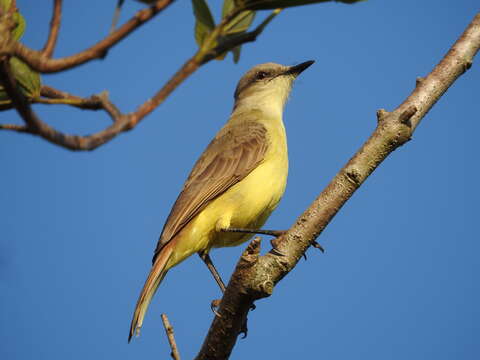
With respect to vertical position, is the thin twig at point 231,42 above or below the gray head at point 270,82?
below

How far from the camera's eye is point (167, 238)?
19.2 ft

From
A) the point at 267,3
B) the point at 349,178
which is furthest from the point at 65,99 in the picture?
the point at 349,178

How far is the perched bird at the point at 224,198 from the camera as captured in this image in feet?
19.4

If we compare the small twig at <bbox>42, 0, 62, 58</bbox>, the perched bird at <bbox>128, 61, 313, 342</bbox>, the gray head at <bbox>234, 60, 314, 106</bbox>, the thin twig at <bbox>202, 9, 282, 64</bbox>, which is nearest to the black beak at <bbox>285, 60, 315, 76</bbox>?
the gray head at <bbox>234, 60, 314, 106</bbox>

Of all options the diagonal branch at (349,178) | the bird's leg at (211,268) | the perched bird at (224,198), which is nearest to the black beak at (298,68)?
the perched bird at (224,198)

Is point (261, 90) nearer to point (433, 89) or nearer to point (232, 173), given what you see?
point (232, 173)

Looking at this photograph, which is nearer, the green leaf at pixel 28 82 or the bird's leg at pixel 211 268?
the green leaf at pixel 28 82

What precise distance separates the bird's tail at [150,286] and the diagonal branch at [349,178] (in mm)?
1631

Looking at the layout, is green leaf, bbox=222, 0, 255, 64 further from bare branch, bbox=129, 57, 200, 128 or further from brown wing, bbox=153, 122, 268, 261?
brown wing, bbox=153, 122, 268, 261

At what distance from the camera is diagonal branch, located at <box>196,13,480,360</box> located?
12.7ft

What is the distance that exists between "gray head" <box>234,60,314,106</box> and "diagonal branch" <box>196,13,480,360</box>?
398 cm

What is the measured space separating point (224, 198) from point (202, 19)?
4221mm

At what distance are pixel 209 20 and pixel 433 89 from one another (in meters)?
2.43

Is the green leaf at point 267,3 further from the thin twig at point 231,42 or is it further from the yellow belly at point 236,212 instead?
the yellow belly at point 236,212
